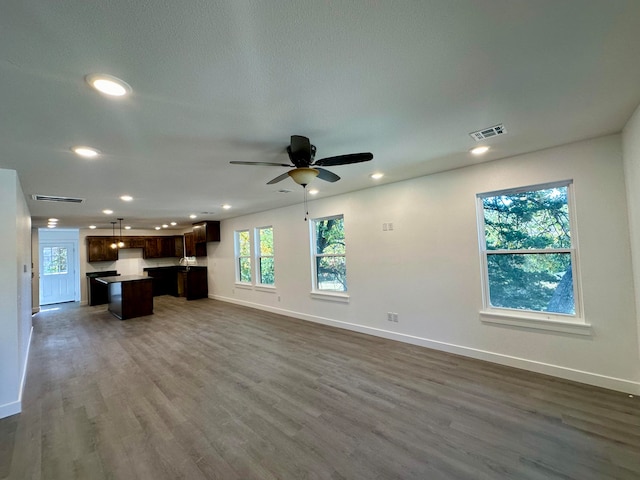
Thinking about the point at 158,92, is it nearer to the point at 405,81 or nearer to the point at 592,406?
the point at 405,81

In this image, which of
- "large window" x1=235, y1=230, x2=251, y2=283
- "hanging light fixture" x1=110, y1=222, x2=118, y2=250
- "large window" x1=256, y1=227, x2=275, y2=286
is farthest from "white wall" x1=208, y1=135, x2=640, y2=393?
"hanging light fixture" x1=110, y1=222, x2=118, y2=250

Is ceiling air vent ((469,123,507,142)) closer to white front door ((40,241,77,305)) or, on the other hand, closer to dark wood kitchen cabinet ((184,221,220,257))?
dark wood kitchen cabinet ((184,221,220,257))

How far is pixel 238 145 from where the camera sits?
254 cm

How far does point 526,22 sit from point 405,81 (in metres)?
0.59

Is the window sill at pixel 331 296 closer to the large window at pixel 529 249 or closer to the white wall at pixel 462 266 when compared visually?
the white wall at pixel 462 266

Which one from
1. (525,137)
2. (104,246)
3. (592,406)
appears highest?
(525,137)

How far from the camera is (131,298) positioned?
6.49 m

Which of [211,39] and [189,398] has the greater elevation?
[211,39]

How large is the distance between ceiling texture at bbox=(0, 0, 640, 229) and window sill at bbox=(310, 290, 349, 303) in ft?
9.51

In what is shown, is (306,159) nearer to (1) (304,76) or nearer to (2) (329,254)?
(1) (304,76)

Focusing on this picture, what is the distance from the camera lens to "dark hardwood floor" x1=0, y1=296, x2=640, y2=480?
1.88 metres

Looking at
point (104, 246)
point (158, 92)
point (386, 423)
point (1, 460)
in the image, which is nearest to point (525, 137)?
point (386, 423)

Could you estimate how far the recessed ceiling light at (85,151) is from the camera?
8.01ft

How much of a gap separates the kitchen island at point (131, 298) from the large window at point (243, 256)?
2173mm
